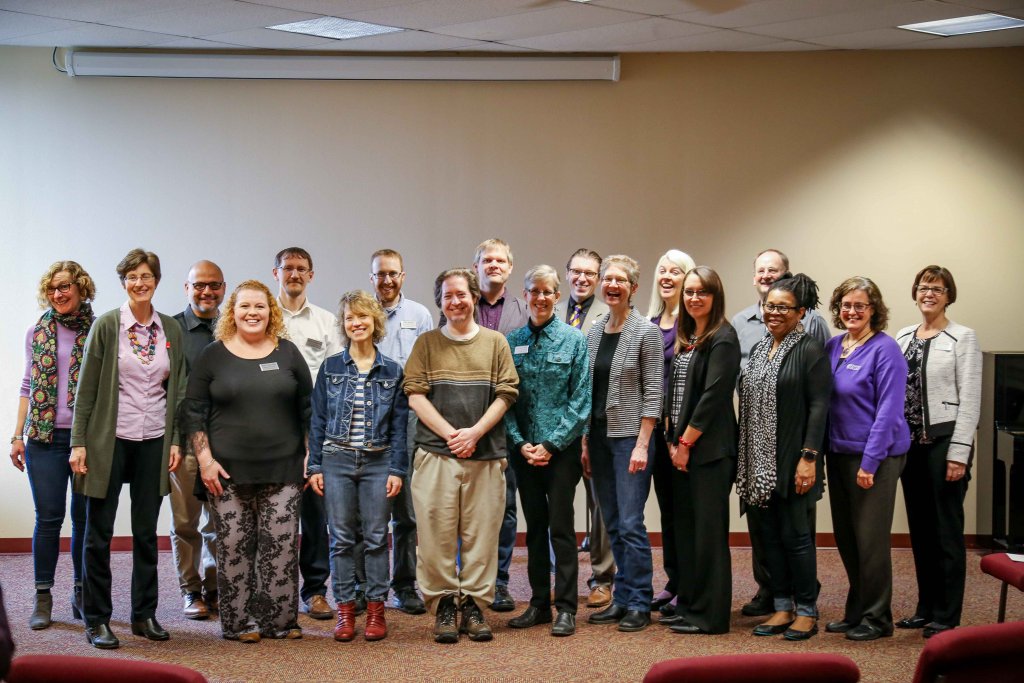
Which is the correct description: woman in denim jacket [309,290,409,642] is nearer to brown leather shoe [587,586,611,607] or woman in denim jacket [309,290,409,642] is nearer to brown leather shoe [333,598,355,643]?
brown leather shoe [333,598,355,643]

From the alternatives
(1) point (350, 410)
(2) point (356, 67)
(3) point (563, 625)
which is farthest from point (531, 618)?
(2) point (356, 67)

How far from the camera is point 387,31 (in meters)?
5.70

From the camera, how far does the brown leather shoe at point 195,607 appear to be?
4648 millimetres

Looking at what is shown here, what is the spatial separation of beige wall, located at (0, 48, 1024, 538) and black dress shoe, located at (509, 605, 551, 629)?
7.48 feet

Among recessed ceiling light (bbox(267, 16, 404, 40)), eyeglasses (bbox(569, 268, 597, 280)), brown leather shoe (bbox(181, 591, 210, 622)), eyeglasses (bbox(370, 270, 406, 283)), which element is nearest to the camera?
brown leather shoe (bbox(181, 591, 210, 622))

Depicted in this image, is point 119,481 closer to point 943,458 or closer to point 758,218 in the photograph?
point 943,458

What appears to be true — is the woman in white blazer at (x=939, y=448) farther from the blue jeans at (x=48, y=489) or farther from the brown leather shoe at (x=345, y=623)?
the blue jeans at (x=48, y=489)

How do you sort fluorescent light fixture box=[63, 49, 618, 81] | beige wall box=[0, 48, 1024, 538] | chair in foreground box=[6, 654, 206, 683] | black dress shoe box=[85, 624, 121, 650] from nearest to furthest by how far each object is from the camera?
chair in foreground box=[6, 654, 206, 683], black dress shoe box=[85, 624, 121, 650], fluorescent light fixture box=[63, 49, 618, 81], beige wall box=[0, 48, 1024, 538]

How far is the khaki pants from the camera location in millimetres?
4297

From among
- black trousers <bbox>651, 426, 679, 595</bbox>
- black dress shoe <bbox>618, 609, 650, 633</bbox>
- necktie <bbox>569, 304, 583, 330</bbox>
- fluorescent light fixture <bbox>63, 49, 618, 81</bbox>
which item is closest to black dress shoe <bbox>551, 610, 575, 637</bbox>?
black dress shoe <bbox>618, 609, 650, 633</bbox>

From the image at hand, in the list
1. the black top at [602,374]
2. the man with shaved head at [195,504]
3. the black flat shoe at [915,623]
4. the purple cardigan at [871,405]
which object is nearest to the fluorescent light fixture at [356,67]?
the man with shaved head at [195,504]

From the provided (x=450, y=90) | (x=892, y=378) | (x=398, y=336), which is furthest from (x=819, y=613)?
(x=450, y=90)

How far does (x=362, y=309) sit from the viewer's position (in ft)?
14.2

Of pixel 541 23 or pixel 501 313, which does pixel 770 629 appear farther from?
pixel 541 23
